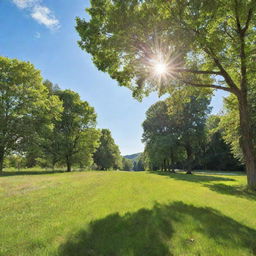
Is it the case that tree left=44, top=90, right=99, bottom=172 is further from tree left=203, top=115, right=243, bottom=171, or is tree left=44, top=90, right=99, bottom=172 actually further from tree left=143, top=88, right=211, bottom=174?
tree left=203, top=115, right=243, bottom=171

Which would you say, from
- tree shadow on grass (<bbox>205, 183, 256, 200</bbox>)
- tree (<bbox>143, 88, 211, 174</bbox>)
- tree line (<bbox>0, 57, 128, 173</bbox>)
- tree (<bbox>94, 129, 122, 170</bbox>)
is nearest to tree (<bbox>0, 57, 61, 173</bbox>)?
tree line (<bbox>0, 57, 128, 173</bbox>)

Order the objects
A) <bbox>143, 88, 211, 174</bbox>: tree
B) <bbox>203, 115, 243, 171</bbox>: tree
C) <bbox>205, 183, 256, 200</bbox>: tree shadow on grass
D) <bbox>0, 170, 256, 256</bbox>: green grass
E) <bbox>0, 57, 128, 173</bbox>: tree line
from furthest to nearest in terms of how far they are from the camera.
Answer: <bbox>203, 115, 243, 171</bbox>: tree, <bbox>143, 88, 211, 174</bbox>: tree, <bbox>0, 57, 128, 173</bbox>: tree line, <bbox>205, 183, 256, 200</bbox>: tree shadow on grass, <bbox>0, 170, 256, 256</bbox>: green grass

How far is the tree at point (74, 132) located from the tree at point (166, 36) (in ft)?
67.6

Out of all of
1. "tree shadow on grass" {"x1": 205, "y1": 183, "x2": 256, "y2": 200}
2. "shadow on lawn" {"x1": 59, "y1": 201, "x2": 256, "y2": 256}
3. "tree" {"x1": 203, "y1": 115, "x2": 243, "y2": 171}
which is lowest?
"tree shadow on grass" {"x1": 205, "y1": 183, "x2": 256, "y2": 200}

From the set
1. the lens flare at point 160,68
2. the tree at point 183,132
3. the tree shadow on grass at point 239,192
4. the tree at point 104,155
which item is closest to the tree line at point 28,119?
the tree at point 183,132

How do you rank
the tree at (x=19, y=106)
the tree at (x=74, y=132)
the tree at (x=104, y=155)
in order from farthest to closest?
the tree at (x=104, y=155), the tree at (x=74, y=132), the tree at (x=19, y=106)

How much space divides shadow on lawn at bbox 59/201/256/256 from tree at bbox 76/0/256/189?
8.40 m

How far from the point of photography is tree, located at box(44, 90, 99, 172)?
1134 inches

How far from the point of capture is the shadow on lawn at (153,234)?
3.49 metres

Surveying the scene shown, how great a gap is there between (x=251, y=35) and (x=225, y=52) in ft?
5.40

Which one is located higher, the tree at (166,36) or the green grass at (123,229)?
the tree at (166,36)

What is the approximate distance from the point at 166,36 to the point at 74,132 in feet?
82.2

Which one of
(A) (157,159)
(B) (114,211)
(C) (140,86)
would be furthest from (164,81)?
(A) (157,159)

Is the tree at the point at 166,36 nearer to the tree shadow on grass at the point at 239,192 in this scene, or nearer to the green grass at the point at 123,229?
the tree shadow on grass at the point at 239,192
